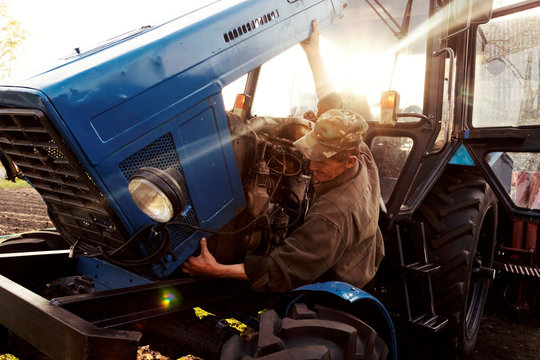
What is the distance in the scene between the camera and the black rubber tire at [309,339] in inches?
55.2

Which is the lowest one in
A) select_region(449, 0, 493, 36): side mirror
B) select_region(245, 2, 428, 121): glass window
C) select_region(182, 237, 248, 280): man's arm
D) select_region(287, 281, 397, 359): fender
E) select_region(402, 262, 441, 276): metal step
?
select_region(402, 262, 441, 276): metal step

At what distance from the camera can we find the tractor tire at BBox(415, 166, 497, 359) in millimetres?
2746

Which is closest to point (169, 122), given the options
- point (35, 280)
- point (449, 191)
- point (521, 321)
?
point (35, 280)

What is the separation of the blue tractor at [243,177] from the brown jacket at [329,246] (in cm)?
13

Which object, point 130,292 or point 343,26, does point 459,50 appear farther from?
point 130,292

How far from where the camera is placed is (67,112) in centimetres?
144

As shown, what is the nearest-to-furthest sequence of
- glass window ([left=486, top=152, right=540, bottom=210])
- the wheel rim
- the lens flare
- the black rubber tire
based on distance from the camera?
the black rubber tire → the lens flare → glass window ([left=486, top=152, right=540, bottom=210]) → the wheel rim

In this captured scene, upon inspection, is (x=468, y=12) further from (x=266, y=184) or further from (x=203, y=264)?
(x=203, y=264)

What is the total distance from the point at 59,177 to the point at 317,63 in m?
1.70


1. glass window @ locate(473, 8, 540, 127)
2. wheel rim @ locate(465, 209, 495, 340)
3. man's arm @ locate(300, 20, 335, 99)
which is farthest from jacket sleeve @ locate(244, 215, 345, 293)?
wheel rim @ locate(465, 209, 495, 340)

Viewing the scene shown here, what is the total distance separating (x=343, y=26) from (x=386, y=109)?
882 millimetres

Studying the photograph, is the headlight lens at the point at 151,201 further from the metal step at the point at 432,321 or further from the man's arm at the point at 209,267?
the metal step at the point at 432,321

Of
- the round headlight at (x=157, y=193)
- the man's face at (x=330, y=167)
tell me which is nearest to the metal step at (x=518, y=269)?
the man's face at (x=330, y=167)

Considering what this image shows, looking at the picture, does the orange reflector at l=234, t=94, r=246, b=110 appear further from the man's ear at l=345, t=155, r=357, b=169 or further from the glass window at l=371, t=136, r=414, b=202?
the glass window at l=371, t=136, r=414, b=202
